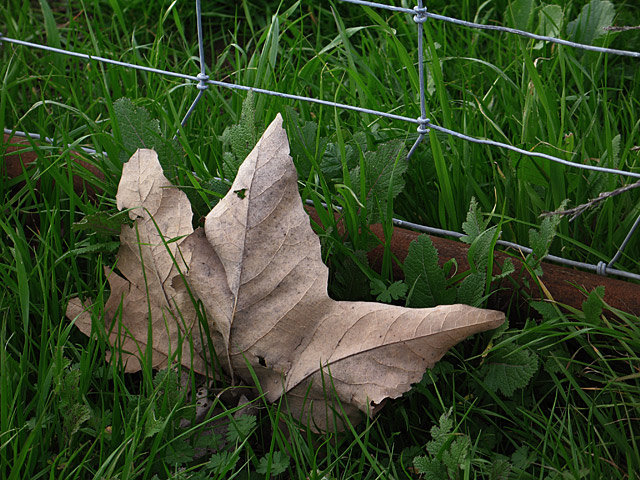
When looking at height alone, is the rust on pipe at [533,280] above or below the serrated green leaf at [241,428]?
above

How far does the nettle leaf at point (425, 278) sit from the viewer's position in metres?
1.50

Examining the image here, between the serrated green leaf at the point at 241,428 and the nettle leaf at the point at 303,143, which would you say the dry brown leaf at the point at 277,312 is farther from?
the nettle leaf at the point at 303,143

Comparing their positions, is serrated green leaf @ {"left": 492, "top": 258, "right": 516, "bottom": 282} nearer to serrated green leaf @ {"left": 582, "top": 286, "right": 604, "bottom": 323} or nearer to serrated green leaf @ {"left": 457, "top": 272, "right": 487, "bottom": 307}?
serrated green leaf @ {"left": 457, "top": 272, "right": 487, "bottom": 307}

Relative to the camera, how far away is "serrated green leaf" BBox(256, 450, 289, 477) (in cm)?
130

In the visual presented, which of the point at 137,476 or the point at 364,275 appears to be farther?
the point at 364,275

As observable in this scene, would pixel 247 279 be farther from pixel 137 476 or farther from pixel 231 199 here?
pixel 137 476

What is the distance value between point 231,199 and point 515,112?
96 cm

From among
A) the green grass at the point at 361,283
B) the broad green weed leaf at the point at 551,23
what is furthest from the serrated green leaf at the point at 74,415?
the broad green weed leaf at the point at 551,23

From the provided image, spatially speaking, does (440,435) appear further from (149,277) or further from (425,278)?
(149,277)

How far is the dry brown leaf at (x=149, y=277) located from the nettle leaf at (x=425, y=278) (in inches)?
17.1

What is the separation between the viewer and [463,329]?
4.42 ft

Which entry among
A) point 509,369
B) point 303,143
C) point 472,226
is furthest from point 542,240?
point 303,143

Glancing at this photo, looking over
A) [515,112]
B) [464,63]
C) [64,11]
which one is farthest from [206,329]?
[64,11]

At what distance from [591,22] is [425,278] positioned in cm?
136
